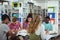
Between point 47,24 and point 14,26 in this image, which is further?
point 47,24

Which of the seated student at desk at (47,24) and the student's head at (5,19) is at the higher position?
the student's head at (5,19)

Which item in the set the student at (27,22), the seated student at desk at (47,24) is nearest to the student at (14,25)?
the student at (27,22)

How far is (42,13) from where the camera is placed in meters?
2.99

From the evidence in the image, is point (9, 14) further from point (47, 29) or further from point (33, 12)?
point (47, 29)

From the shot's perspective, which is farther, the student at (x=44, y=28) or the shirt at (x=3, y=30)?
the student at (x=44, y=28)

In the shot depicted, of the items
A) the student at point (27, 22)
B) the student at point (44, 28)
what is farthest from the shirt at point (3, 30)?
the student at point (44, 28)

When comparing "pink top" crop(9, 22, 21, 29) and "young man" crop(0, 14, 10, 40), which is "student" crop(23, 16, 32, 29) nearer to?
"pink top" crop(9, 22, 21, 29)

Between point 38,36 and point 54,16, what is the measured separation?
1.60ft

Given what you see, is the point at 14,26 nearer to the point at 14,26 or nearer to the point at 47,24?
the point at 14,26

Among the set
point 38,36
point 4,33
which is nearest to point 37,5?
point 38,36

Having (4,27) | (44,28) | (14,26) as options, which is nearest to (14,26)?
(14,26)

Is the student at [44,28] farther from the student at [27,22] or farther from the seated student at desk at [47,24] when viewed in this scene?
the student at [27,22]

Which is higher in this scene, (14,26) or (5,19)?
(5,19)

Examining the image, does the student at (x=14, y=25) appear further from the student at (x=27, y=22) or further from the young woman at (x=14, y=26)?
the student at (x=27, y=22)
